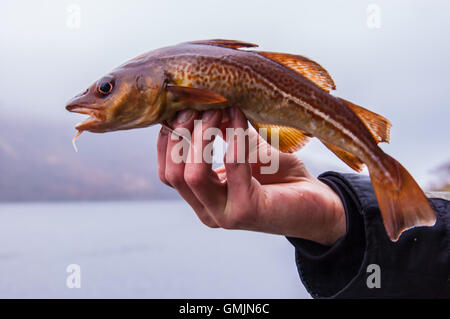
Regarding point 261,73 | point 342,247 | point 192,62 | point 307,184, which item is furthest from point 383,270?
point 192,62

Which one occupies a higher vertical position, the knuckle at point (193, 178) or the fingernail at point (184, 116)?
the fingernail at point (184, 116)

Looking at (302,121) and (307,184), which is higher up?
(302,121)

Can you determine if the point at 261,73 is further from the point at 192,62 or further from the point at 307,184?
the point at 307,184

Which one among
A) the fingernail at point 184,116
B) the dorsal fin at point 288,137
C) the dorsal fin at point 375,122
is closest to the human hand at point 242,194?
the fingernail at point 184,116

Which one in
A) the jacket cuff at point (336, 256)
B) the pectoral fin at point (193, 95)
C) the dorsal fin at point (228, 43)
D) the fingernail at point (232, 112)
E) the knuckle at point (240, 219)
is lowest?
the jacket cuff at point (336, 256)

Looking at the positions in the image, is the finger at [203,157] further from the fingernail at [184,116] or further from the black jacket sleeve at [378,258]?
the black jacket sleeve at [378,258]

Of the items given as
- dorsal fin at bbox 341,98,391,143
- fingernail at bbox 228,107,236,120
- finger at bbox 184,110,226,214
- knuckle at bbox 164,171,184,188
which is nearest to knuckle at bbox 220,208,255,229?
finger at bbox 184,110,226,214

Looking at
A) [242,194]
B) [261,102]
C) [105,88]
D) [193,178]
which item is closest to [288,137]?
[261,102]

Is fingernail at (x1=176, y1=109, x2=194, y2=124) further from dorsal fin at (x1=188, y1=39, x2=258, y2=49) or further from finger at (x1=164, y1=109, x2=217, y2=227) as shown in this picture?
dorsal fin at (x1=188, y1=39, x2=258, y2=49)
